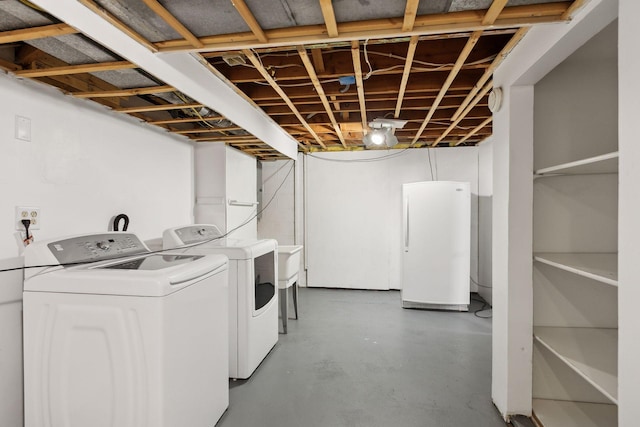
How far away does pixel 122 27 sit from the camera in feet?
5.10

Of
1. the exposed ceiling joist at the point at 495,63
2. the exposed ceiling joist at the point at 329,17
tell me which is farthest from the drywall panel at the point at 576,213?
the exposed ceiling joist at the point at 329,17

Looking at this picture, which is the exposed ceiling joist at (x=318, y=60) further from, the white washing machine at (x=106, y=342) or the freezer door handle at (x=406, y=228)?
the freezer door handle at (x=406, y=228)

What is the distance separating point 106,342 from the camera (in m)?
1.50

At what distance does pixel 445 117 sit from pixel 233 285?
2921 millimetres

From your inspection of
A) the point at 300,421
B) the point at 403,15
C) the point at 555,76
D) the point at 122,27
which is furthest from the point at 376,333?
the point at 122,27

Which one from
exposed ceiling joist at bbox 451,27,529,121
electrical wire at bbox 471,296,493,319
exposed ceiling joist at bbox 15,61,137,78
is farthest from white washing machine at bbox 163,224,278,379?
electrical wire at bbox 471,296,493,319

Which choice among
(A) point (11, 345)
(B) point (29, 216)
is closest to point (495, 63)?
(B) point (29, 216)

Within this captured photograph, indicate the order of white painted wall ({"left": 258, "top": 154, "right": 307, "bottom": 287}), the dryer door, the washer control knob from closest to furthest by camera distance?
the washer control knob → the dryer door → white painted wall ({"left": 258, "top": 154, "right": 307, "bottom": 287})

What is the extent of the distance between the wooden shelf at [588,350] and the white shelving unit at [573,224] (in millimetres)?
11

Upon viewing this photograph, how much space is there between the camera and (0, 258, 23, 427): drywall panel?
5.29 feet

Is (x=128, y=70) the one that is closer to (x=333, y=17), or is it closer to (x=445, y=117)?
(x=333, y=17)

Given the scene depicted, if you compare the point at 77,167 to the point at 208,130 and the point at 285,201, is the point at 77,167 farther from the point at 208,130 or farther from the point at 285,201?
the point at 285,201

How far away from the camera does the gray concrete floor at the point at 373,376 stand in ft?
7.05

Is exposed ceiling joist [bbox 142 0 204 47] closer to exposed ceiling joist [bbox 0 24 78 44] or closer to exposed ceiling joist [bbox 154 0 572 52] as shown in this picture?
exposed ceiling joist [bbox 154 0 572 52]
